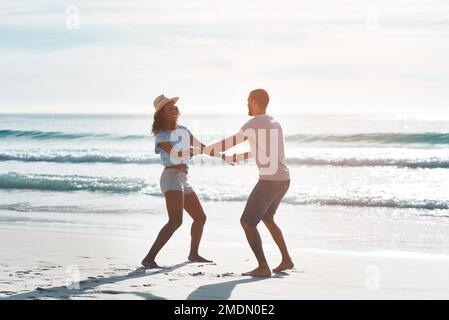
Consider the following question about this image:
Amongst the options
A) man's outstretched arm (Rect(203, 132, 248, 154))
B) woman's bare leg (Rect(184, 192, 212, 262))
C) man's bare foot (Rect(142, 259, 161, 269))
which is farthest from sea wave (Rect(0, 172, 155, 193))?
man's outstretched arm (Rect(203, 132, 248, 154))

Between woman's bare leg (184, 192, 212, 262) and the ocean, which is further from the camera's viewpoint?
the ocean

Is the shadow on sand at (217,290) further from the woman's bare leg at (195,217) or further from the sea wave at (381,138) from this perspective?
the sea wave at (381,138)

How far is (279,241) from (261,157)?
1020 millimetres

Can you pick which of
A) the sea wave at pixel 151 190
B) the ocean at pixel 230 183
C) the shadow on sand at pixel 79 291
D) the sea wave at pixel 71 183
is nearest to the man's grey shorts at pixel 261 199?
the shadow on sand at pixel 79 291

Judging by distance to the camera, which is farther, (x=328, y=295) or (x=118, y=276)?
(x=118, y=276)

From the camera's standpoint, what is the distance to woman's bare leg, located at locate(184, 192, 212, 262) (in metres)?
8.42

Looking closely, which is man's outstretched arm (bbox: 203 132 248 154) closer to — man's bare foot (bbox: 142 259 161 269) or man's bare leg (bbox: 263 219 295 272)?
man's bare leg (bbox: 263 219 295 272)

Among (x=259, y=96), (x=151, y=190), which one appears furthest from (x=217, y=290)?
(x=151, y=190)

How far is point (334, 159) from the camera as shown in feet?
93.8

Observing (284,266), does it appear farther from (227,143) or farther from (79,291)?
(79,291)

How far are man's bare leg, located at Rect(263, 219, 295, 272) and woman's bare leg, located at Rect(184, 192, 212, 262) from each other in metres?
0.95
